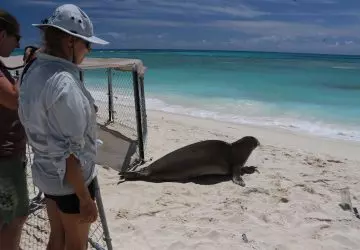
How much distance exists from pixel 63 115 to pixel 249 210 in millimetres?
2908

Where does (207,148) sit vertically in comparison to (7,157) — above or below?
below

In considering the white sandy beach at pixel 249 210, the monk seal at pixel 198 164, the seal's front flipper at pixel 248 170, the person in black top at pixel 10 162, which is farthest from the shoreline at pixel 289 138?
the person in black top at pixel 10 162

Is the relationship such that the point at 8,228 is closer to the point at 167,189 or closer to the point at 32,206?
the point at 32,206

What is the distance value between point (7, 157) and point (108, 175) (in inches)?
118

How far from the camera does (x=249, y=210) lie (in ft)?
13.9

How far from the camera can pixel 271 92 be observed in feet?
63.4

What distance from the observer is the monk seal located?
509 cm

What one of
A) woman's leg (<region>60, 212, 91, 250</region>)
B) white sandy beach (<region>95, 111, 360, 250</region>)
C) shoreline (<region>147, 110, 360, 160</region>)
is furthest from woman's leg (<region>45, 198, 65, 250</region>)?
shoreline (<region>147, 110, 360, 160</region>)

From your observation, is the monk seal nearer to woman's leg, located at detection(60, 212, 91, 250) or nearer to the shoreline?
the shoreline

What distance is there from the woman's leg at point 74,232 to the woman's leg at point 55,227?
0.09 meters

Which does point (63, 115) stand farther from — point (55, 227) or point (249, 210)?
point (249, 210)

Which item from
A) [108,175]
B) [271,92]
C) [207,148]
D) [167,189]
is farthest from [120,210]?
[271,92]

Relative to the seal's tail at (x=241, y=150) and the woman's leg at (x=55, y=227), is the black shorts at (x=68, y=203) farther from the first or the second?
the seal's tail at (x=241, y=150)

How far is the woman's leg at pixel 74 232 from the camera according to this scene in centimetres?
193
